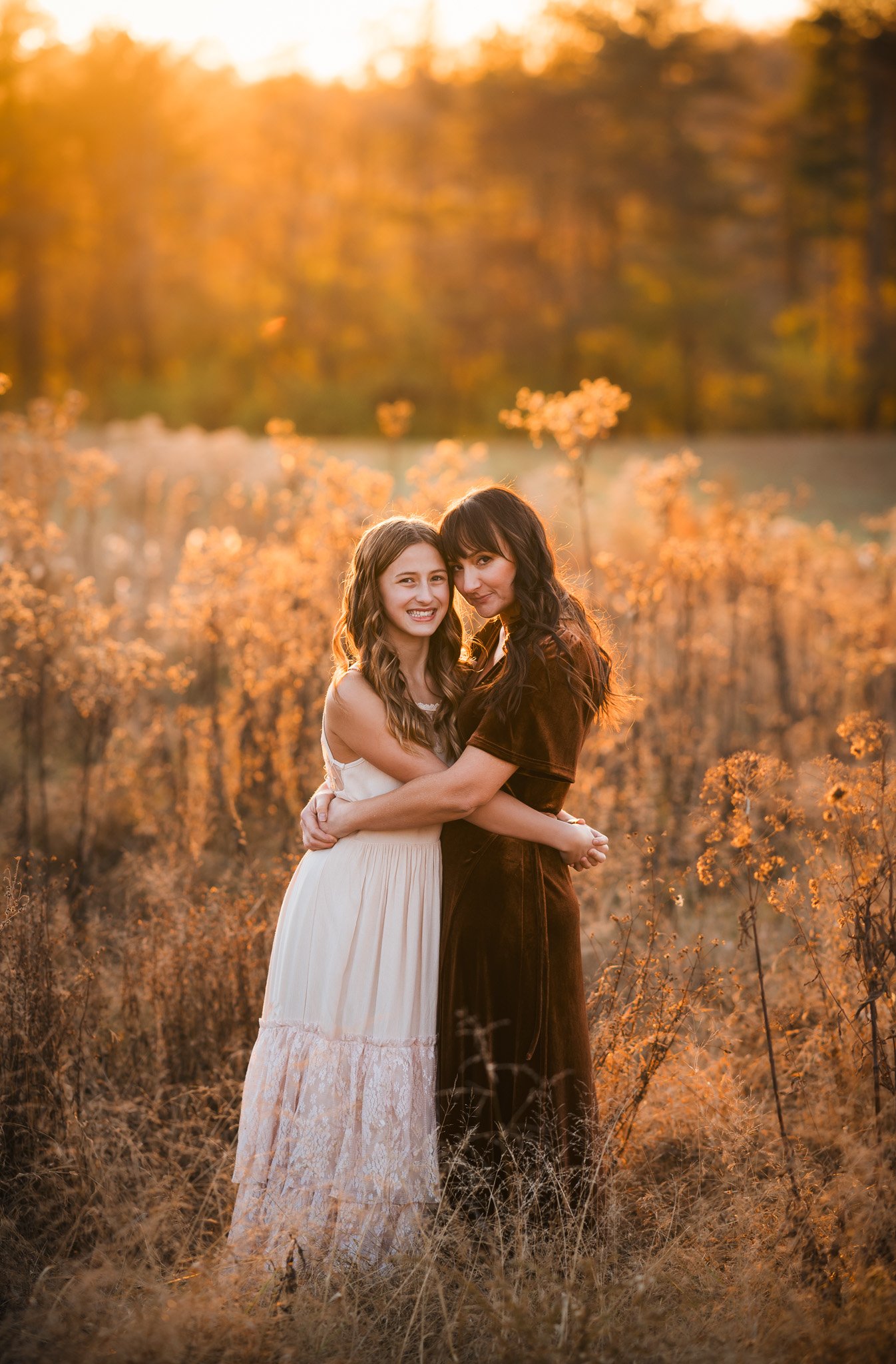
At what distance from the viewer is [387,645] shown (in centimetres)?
291

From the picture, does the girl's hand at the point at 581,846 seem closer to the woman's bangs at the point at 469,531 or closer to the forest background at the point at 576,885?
the forest background at the point at 576,885

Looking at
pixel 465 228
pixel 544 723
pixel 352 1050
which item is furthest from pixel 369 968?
pixel 465 228

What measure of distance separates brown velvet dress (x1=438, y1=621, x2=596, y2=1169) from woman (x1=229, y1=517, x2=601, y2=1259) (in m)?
0.09

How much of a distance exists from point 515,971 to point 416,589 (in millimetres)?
975

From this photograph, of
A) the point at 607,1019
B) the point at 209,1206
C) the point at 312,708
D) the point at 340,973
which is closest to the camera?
the point at 340,973

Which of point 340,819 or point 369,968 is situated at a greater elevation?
point 340,819

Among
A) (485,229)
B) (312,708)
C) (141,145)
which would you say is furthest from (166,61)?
(312,708)

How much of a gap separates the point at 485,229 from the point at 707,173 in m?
5.62

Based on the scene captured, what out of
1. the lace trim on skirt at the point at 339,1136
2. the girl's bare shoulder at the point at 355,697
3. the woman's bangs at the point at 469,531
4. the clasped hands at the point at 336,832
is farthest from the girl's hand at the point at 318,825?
the woman's bangs at the point at 469,531

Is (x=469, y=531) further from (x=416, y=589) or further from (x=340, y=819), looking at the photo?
(x=340, y=819)

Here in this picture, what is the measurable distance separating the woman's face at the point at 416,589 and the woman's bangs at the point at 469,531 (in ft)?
0.19

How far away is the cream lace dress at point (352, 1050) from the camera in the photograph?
2.75 metres

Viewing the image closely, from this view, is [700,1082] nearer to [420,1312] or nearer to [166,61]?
[420,1312]

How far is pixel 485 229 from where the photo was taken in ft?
94.8
